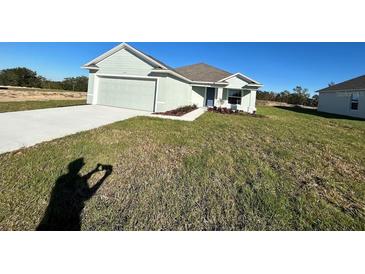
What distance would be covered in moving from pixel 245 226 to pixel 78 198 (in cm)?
255

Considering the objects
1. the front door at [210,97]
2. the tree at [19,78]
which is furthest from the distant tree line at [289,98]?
the tree at [19,78]

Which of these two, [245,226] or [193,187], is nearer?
[245,226]

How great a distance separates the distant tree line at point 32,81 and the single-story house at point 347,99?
53830 mm

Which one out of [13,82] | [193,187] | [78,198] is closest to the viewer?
[78,198]

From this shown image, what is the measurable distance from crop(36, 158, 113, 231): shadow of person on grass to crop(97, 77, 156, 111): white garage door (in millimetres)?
10305

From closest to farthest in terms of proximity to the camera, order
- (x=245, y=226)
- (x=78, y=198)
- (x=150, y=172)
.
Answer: (x=245, y=226), (x=78, y=198), (x=150, y=172)

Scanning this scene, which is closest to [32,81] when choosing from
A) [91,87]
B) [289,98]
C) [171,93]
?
[91,87]

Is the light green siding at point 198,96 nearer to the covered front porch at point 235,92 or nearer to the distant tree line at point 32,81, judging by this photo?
the covered front porch at point 235,92

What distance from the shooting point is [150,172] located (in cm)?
425

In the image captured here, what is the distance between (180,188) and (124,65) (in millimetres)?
13145

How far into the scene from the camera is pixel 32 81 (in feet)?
187

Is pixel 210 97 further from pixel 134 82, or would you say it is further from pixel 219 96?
pixel 134 82
